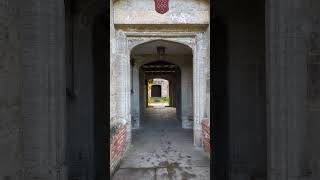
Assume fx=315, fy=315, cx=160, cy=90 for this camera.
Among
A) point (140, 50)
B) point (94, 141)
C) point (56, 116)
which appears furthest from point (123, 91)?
point (56, 116)

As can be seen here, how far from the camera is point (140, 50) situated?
51.0 feet

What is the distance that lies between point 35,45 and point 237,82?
103 inches

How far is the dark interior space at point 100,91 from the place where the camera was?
4.20 meters

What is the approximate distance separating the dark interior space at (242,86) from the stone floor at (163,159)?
4.15 m

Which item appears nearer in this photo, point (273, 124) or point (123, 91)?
point (273, 124)

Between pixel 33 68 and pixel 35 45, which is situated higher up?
pixel 35 45

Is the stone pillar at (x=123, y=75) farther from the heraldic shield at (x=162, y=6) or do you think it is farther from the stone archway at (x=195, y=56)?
the heraldic shield at (x=162, y=6)

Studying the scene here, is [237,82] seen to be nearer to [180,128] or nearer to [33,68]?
[33,68]

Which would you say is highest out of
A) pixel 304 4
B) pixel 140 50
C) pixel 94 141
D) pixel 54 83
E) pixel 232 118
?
pixel 140 50

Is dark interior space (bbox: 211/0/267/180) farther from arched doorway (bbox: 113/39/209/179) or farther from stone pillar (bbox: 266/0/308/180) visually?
arched doorway (bbox: 113/39/209/179)

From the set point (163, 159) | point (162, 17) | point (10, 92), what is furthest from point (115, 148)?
point (10, 92)

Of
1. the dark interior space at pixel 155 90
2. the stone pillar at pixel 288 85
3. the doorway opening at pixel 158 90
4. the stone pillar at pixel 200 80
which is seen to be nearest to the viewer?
the stone pillar at pixel 288 85

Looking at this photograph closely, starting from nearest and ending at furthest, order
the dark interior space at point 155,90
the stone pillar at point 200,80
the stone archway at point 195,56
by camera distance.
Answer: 1. the stone archway at point 195,56
2. the stone pillar at point 200,80
3. the dark interior space at point 155,90

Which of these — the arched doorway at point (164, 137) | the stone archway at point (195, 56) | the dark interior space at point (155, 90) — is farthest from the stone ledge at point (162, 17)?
the dark interior space at point (155, 90)
